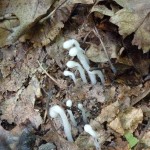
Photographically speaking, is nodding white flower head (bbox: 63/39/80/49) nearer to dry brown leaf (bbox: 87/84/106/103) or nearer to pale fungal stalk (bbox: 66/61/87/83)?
pale fungal stalk (bbox: 66/61/87/83)

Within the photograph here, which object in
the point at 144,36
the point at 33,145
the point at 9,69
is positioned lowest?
the point at 33,145

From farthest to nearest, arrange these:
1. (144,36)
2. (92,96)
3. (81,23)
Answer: (81,23)
(92,96)
(144,36)

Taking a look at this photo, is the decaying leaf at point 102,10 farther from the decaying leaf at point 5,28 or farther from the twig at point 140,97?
the decaying leaf at point 5,28

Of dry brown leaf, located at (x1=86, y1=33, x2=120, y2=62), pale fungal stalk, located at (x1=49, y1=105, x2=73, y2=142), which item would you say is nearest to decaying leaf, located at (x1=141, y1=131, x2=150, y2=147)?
pale fungal stalk, located at (x1=49, y1=105, x2=73, y2=142)

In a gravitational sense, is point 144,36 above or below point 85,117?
above

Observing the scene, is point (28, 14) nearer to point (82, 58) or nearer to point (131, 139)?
point (82, 58)

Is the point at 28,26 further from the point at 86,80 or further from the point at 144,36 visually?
A: the point at 144,36

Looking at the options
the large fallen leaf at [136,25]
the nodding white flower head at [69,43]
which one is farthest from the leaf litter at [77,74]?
the nodding white flower head at [69,43]

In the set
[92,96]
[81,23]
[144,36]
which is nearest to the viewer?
[144,36]

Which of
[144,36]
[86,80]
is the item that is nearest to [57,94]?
[86,80]
